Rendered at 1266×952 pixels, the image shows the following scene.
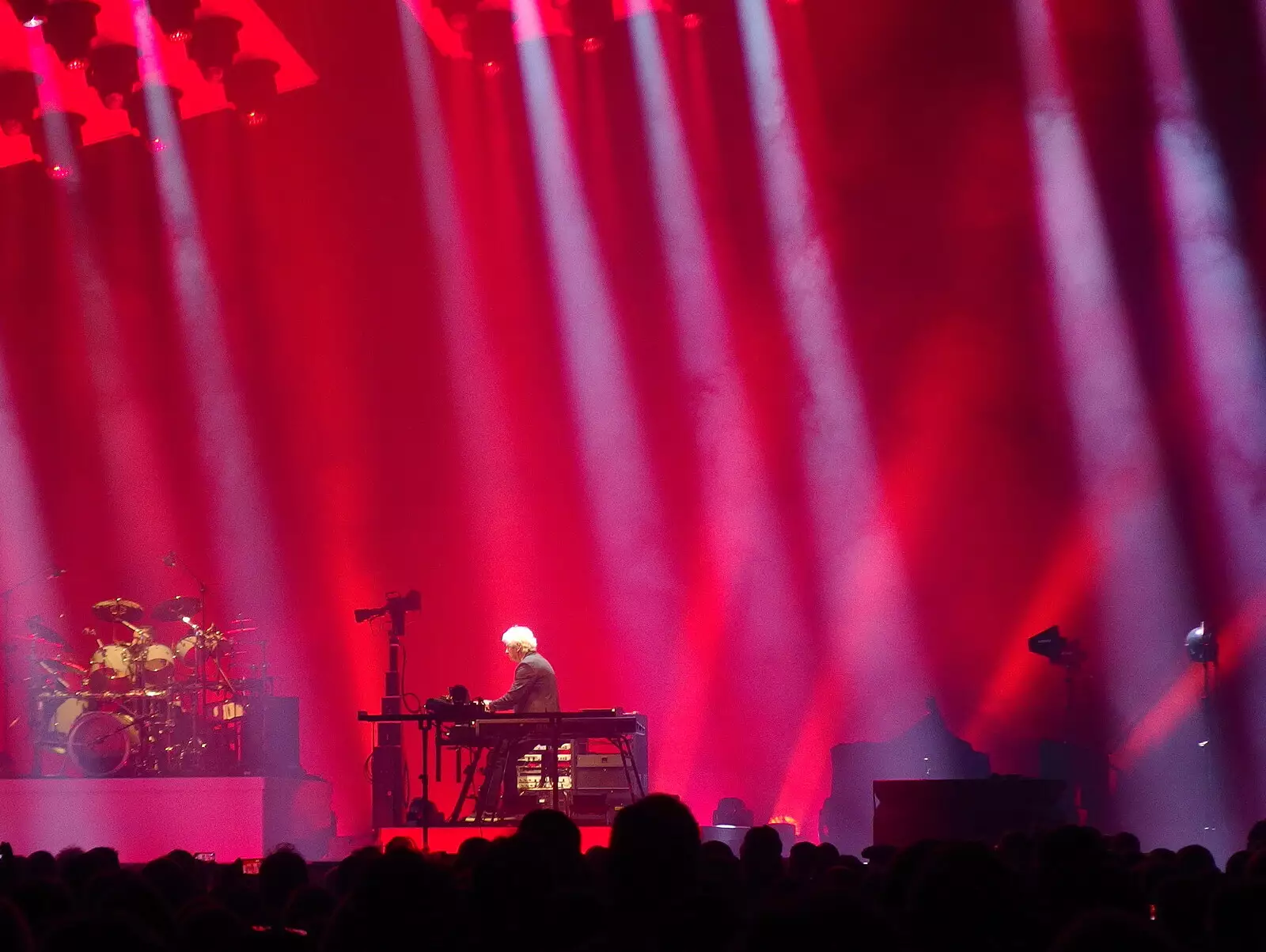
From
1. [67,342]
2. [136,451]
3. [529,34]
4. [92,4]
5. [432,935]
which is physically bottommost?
[432,935]

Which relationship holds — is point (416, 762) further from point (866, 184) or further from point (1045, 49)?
point (1045, 49)

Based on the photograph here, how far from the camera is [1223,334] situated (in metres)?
10.0

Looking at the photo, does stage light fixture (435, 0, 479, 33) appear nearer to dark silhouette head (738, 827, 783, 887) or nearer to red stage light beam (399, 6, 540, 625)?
red stage light beam (399, 6, 540, 625)

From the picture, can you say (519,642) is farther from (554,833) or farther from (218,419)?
(554,833)

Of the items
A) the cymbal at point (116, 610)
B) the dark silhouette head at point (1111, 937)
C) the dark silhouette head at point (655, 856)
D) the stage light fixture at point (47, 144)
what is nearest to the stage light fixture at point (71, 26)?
the stage light fixture at point (47, 144)

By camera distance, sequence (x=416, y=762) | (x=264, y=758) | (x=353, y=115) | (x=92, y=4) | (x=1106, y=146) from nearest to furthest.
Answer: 1. (x=92, y=4)
2. (x=264, y=758)
3. (x=1106, y=146)
4. (x=416, y=762)
5. (x=353, y=115)

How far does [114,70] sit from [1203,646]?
8.44 m

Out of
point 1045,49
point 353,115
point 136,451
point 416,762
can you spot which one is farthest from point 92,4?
point 1045,49

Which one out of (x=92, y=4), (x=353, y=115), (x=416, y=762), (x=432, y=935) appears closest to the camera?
(x=432, y=935)

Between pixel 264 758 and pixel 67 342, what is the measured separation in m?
4.47

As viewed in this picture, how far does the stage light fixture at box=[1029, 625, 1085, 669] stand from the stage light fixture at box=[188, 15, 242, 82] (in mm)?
6799

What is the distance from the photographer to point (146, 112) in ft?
37.0

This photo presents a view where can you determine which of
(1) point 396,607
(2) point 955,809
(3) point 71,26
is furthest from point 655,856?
A: (3) point 71,26

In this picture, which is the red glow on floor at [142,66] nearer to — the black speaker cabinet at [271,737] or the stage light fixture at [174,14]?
the stage light fixture at [174,14]
